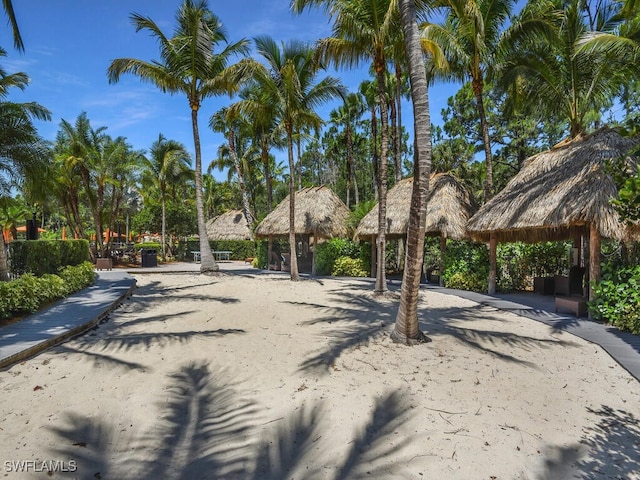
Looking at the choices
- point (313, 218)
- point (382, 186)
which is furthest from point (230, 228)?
point (382, 186)

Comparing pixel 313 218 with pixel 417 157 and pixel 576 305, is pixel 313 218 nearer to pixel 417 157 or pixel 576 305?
pixel 576 305

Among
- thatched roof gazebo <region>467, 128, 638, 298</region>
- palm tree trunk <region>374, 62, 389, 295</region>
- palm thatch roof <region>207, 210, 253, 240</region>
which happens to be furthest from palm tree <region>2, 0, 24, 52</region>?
palm thatch roof <region>207, 210, 253, 240</region>

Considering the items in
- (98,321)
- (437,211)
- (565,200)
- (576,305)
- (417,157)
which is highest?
(417,157)

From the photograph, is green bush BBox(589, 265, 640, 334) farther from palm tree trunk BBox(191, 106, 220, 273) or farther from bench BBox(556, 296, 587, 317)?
palm tree trunk BBox(191, 106, 220, 273)

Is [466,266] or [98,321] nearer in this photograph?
[98,321]

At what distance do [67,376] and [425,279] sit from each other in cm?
1418

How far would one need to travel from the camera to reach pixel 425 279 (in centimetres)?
1681

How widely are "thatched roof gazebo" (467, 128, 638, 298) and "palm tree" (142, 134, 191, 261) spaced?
77.2 ft

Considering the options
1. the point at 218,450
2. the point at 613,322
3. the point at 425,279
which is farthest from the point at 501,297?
the point at 218,450

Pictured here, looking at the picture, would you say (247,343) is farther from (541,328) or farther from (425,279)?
(425,279)

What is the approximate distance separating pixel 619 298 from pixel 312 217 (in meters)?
13.7

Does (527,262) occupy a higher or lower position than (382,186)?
lower

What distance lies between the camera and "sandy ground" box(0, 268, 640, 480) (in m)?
3.33

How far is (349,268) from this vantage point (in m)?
18.3
